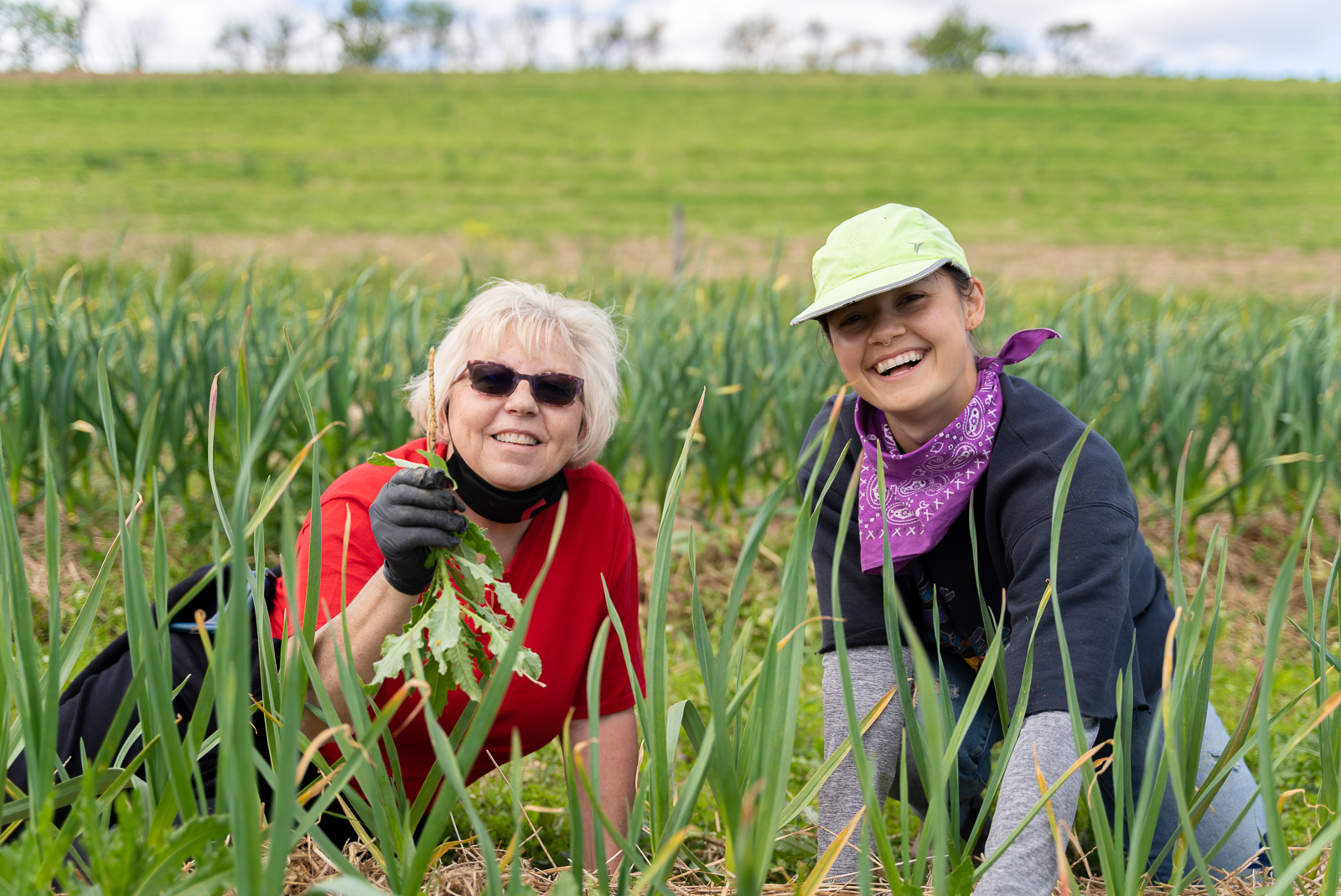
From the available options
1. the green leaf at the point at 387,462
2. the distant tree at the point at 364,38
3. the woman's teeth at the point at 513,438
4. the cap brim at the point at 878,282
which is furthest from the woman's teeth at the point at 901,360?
the distant tree at the point at 364,38

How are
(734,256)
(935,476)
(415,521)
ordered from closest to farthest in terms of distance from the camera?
1. (415,521)
2. (935,476)
3. (734,256)

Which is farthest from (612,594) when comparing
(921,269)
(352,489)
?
(921,269)

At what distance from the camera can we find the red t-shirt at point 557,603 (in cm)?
144

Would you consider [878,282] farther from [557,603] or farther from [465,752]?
[465,752]

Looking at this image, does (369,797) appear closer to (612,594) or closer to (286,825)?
(286,825)

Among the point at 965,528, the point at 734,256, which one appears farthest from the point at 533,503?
the point at 734,256

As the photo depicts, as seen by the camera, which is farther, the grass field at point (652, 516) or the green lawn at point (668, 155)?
the green lawn at point (668, 155)

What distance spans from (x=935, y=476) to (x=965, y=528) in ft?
0.37

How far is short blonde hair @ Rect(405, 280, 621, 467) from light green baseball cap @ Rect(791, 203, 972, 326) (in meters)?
0.39

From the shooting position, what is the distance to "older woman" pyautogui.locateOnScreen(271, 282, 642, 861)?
4.59 feet

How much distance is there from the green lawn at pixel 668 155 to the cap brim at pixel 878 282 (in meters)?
10.5

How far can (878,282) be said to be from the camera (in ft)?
4.10

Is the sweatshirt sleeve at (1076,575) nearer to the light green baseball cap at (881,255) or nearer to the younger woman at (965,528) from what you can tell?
the younger woman at (965,528)

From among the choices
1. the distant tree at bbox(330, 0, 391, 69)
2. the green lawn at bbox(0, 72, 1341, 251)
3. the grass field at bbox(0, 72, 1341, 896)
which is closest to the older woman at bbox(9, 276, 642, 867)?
the grass field at bbox(0, 72, 1341, 896)
